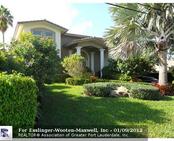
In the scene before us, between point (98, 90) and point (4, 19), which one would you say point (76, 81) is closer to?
point (98, 90)

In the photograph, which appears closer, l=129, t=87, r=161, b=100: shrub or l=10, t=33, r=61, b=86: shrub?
l=10, t=33, r=61, b=86: shrub

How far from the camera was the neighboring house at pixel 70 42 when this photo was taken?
26.8 meters

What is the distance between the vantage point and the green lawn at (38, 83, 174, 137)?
10.4 m

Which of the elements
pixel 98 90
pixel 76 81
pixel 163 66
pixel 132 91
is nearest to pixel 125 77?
pixel 76 81

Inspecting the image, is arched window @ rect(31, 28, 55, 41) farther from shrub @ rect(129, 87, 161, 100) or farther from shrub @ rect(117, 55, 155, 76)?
shrub @ rect(129, 87, 161, 100)

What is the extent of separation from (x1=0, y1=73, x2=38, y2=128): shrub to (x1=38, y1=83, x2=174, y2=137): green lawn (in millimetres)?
2216

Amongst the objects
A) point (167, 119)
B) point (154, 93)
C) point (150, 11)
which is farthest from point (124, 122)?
point (150, 11)

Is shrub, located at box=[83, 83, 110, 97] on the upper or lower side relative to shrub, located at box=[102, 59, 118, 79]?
lower

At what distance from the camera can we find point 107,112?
11.9 metres

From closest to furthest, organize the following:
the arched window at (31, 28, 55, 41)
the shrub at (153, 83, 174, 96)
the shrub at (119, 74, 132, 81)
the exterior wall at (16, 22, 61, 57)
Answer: the shrub at (153, 83, 174, 96), the shrub at (119, 74, 132, 81), the exterior wall at (16, 22, 61, 57), the arched window at (31, 28, 55, 41)

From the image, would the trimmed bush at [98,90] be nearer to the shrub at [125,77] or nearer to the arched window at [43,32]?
the shrub at [125,77]

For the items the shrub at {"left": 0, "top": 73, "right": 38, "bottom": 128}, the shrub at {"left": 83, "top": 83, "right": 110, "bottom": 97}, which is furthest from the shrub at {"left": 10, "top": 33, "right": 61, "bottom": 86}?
the shrub at {"left": 0, "top": 73, "right": 38, "bottom": 128}

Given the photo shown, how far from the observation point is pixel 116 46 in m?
20.1

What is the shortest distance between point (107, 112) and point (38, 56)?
390cm
